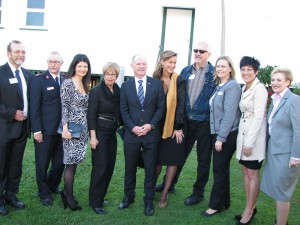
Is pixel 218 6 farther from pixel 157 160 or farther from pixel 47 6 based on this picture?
pixel 157 160

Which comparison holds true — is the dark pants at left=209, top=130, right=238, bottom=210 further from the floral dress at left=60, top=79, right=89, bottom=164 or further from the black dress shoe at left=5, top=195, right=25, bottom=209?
the black dress shoe at left=5, top=195, right=25, bottom=209

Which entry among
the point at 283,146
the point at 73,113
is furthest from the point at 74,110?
the point at 283,146

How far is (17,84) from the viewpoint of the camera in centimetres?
421

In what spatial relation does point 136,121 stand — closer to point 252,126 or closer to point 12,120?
point 252,126

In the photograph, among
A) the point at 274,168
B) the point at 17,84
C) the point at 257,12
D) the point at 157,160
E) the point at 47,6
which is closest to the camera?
the point at 274,168

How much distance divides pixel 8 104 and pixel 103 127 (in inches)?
46.8

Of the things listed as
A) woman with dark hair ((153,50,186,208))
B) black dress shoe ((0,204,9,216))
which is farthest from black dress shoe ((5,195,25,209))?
woman with dark hair ((153,50,186,208))

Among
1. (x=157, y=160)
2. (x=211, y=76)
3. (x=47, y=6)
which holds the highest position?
(x=47, y=6)

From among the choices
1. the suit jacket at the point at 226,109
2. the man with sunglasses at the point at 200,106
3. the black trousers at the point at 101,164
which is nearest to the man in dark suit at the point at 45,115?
the black trousers at the point at 101,164

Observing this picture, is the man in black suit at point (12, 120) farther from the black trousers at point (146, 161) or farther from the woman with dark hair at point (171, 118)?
the woman with dark hair at point (171, 118)

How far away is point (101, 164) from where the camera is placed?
4344 millimetres

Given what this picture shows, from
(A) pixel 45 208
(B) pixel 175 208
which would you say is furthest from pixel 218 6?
(A) pixel 45 208

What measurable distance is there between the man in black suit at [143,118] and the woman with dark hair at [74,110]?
500 mm

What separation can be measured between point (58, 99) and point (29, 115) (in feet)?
1.36
